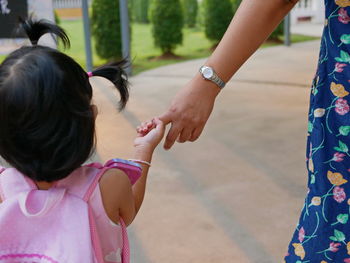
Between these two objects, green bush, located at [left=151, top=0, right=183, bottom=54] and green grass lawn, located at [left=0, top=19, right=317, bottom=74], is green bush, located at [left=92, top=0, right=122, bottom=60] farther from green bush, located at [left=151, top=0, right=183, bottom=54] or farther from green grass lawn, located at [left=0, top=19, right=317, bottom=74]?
green bush, located at [left=151, top=0, right=183, bottom=54]

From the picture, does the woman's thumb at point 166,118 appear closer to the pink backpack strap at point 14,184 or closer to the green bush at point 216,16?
the pink backpack strap at point 14,184

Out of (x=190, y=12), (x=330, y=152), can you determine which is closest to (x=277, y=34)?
(x=190, y=12)

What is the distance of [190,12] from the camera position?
1748 centimetres

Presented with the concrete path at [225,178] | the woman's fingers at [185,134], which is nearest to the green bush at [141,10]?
the concrete path at [225,178]

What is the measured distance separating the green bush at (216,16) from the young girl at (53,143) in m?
10.5

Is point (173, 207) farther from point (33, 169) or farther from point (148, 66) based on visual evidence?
point (148, 66)

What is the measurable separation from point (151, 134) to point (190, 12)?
16.3 metres

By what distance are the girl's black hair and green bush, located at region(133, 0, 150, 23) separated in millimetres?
18589

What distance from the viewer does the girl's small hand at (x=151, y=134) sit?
162 centimetres

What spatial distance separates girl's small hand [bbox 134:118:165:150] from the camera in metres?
1.62

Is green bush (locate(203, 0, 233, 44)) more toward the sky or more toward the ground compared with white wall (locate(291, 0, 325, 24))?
more toward the sky

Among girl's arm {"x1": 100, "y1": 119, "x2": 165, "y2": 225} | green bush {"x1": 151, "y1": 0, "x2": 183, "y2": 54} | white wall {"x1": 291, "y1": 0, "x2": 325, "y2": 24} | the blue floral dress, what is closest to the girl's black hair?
girl's arm {"x1": 100, "y1": 119, "x2": 165, "y2": 225}

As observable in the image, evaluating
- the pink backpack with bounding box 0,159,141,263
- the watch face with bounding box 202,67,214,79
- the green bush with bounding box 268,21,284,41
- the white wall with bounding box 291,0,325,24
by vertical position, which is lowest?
the white wall with bounding box 291,0,325,24

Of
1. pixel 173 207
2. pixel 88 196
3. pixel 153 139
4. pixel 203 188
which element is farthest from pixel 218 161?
pixel 88 196
